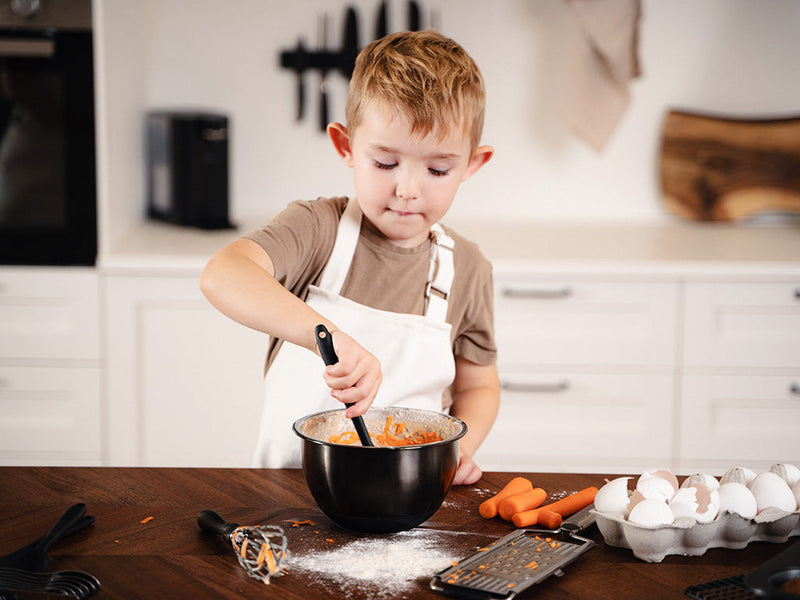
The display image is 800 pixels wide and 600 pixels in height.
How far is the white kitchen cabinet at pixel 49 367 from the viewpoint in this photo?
2186 mm

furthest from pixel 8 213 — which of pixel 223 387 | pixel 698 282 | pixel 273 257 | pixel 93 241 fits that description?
pixel 698 282

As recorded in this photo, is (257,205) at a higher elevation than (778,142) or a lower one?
lower

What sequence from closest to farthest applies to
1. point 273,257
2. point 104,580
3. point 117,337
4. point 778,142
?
1. point 104,580
2. point 273,257
3. point 117,337
4. point 778,142

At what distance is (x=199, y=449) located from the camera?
2266 mm

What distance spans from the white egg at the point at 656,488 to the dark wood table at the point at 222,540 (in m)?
0.06

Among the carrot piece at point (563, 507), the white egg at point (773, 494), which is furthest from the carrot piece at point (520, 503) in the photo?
the white egg at point (773, 494)

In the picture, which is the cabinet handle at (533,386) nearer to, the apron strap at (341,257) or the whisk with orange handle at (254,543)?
the apron strap at (341,257)

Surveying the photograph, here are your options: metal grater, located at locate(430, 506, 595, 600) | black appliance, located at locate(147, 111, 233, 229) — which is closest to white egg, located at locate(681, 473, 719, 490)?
metal grater, located at locate(430, 506, 595, 600)

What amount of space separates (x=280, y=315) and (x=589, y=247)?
5.31ft

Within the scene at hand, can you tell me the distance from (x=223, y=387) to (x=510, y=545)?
1530mm

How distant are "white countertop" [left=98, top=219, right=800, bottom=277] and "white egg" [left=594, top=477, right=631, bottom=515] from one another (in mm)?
1337

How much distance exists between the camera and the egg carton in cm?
81

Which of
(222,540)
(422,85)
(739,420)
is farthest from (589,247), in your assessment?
(222,540)

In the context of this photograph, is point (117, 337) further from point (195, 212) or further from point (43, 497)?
point (43, 497)
